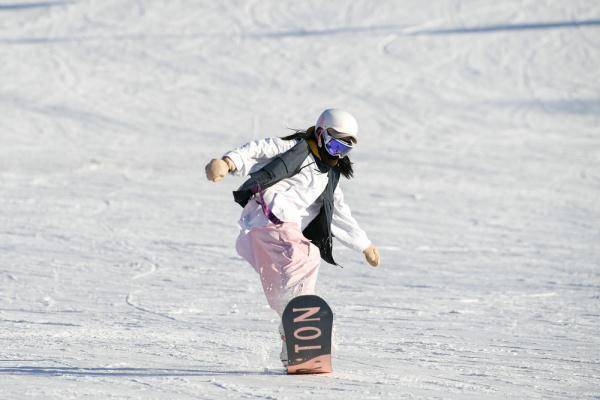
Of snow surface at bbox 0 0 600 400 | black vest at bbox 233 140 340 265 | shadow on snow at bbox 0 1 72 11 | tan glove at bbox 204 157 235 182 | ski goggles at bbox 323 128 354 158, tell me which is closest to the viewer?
tan glove at bbox 204 157 235 182

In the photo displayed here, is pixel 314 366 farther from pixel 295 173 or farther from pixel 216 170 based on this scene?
Answer: pixel 216 170

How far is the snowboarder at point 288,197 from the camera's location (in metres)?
4.69

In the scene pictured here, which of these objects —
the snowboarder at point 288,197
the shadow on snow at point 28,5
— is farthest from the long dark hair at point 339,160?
the shadow on snow at point 28,5

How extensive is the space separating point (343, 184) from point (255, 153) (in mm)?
8984

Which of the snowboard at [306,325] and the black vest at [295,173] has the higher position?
the black vest at [295,173]

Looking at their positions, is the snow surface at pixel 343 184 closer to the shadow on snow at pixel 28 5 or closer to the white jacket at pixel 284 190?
the shadow on snow at pixel 28 5

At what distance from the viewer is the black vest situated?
465 centimetres

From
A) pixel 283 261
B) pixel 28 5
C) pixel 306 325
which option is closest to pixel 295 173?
pixel 283 261

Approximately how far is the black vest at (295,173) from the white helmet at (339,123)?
14cm

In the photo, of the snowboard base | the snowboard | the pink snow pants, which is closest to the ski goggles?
the pink snow pants

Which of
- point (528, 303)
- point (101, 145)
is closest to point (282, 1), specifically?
point (101, 145)

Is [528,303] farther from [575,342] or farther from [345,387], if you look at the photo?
[345,387]

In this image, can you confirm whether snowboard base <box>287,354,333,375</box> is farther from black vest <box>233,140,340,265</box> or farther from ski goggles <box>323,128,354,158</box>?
ski goggles <box>323,128,354,158</box>

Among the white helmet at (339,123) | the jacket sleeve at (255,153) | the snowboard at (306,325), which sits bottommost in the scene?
the snowboard at (306,325)
